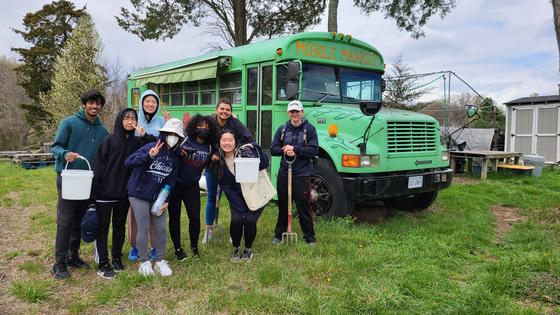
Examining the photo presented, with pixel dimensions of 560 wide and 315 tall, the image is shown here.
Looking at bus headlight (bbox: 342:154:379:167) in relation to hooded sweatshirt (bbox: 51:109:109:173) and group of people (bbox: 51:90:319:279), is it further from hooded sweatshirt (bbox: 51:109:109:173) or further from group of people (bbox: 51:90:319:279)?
hooded sweatshirt (bbox: 51:109:109:173)

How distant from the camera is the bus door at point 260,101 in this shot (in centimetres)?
602

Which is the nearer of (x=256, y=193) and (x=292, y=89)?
(x=256, y=193)

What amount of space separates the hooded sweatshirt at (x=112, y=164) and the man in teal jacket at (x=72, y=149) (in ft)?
0.65

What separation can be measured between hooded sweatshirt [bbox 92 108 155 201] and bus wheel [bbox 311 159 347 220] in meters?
2.61

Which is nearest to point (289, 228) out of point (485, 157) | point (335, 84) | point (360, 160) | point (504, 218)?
point (360, 160)

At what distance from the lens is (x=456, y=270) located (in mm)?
3938

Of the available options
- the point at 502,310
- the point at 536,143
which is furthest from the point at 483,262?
the point at 536,143

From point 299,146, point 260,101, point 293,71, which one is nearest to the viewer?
point 299,146

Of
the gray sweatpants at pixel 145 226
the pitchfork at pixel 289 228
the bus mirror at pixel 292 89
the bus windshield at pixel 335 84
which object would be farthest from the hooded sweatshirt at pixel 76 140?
the bus windshield at pixel 335 84

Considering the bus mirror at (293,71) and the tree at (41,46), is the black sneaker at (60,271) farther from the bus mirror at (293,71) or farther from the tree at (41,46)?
the tree at (41,46)

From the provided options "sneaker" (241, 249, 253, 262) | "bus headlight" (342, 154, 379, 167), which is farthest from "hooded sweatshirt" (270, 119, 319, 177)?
"sneaker" (241, 249, 253, 262)

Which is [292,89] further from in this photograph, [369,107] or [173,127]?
[173,127]

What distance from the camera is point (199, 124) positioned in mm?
3820

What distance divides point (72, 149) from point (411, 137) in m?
4.20
